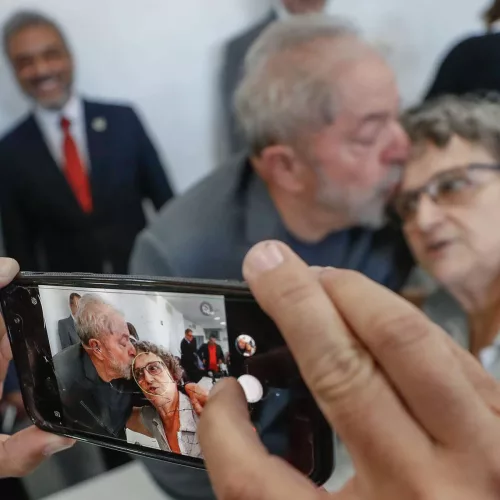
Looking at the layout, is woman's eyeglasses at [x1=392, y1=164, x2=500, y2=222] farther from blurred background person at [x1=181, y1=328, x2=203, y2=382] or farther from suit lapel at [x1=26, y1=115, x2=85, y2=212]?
suit lapel at [x1=26, y1=115, x2=85, y2=212]

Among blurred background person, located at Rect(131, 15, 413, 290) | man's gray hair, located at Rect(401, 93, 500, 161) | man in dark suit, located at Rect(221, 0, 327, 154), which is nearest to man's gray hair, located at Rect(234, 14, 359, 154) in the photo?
blurred background person, located at Rect(131, 15, 413, 290)

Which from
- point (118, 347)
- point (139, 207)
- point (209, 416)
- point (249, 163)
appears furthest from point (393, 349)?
point (139, 207)

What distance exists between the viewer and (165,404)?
39cm

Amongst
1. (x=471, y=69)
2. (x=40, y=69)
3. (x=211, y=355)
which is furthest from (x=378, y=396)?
(x=40, y=69)

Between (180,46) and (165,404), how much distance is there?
1182mm

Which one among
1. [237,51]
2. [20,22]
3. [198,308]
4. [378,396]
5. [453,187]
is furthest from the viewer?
[237,51]

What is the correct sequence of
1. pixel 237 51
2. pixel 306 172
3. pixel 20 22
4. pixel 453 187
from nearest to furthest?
pixel 453 187 → pixel 306 172 → pixel 20 22 → pixel 237 51

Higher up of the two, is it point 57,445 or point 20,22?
point 20,22

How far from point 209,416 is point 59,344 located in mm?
175

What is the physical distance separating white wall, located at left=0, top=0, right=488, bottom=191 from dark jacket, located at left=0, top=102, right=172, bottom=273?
0.11m

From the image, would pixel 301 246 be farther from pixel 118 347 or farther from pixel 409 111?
pixel 118 347

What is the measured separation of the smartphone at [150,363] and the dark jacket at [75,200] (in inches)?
34.4

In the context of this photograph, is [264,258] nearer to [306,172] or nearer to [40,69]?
[306,172]

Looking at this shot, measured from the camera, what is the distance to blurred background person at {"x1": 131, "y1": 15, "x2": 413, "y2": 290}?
2.55ft
